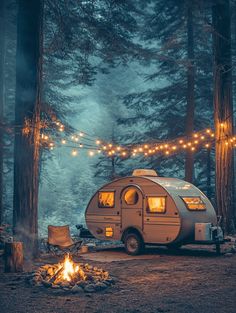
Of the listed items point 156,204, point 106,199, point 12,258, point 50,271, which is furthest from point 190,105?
point 50,271

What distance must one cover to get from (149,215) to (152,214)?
124 millimetres

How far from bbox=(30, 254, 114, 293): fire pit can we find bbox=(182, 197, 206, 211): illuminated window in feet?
16.2

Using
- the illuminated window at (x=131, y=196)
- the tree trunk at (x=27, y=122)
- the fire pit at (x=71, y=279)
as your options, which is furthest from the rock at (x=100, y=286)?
the illuminated window at (x=131, y=196)

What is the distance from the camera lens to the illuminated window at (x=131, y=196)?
14.8m

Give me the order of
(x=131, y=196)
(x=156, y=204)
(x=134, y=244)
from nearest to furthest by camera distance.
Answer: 1. (x=156, y=204)
2. (x=134, y=244)
3. (x=131, y=196)

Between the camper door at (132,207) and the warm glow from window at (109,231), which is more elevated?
the camper door at (132,207)

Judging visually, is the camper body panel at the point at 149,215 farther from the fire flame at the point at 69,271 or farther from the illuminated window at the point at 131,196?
the fire flame at the point at 69,271

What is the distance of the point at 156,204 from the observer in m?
14.2

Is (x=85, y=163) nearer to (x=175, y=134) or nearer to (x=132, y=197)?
(x=175, y=134)

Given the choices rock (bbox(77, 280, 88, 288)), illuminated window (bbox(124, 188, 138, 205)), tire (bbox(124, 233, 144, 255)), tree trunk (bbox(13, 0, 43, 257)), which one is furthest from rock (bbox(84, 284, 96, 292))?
illuminated window (bbox(124, 188, 138, 205))

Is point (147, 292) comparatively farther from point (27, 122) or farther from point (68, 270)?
point (27, 122)

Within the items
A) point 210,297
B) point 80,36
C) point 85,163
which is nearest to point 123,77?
point 85,163

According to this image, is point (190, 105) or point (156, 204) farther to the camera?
point (190, 105)

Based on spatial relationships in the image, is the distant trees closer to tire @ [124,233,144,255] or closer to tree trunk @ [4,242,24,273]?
tire @ [124,233,144,255]
